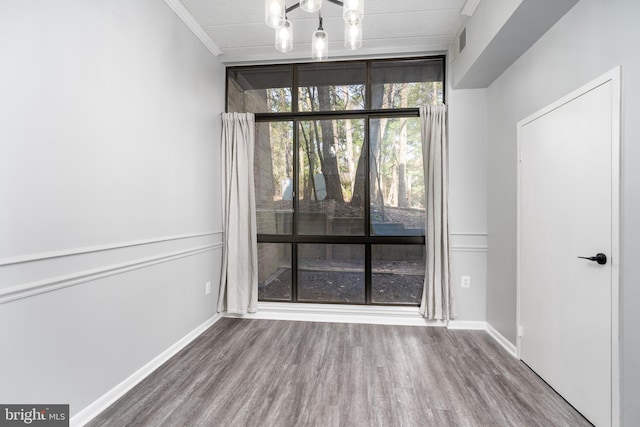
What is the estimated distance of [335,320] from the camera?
9.84 feet

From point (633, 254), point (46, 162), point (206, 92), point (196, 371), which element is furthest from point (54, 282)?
point (633, 254)

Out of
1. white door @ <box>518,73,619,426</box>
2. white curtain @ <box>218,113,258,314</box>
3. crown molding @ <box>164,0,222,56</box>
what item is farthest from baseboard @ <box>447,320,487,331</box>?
crown molding @ <box>164,0,222,56</box>

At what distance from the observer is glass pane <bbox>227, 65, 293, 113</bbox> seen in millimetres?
3133

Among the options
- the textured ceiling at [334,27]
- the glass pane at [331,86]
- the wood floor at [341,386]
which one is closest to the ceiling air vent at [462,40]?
the textured ceiling at [334,27]

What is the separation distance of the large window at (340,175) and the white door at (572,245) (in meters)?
1.01

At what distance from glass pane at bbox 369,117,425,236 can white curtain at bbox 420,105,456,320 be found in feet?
0.51

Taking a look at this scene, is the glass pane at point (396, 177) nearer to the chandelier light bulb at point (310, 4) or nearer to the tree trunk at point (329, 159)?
the tree trunk at point (329, 159)

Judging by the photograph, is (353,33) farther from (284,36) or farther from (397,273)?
(397,273)

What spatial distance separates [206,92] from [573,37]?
2964mm

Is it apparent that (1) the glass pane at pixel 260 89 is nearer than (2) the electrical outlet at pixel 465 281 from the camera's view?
No

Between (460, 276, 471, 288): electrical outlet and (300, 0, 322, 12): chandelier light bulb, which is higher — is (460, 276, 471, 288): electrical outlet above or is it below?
below

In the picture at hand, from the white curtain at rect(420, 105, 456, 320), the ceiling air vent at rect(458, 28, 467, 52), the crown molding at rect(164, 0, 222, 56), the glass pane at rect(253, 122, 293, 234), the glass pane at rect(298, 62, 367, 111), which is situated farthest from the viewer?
the glass pane at rect(253, 122, 293, 234)

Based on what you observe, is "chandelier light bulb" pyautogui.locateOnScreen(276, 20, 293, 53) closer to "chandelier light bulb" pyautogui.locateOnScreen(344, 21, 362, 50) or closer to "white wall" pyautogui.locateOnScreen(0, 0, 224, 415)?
"chandelier light bulb" pyautogui.locateOnScreen(344, 21, 362, 50)

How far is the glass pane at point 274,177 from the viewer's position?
124 inches
